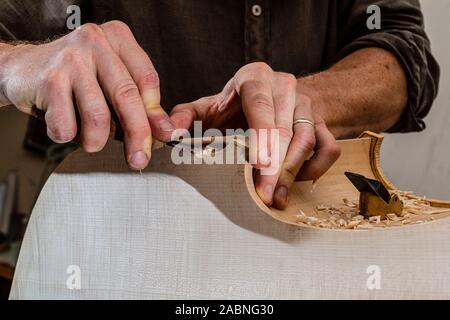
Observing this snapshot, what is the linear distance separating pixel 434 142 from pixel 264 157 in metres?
1.35

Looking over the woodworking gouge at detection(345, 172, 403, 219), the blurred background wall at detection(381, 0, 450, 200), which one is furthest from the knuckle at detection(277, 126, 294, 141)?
the blurred background wall at detection(381, 0, 450, 200)

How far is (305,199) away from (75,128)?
0.29 meters

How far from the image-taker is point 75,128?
54 centimetres

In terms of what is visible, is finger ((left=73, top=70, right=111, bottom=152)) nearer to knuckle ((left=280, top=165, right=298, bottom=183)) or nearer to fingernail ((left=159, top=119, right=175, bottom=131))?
fingernail ((left=159, top=119, right=175, bottom=131))

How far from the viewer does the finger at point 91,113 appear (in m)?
0.53

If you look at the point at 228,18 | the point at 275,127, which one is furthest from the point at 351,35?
the point at 275,127

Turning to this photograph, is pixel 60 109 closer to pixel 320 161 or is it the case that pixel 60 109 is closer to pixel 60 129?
pixel 60 129

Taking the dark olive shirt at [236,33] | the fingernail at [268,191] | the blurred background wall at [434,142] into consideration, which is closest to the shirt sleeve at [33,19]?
the dark olive shirt at [236,33]

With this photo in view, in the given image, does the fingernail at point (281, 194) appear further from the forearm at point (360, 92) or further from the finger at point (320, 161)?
the forearm at point (360, 92)

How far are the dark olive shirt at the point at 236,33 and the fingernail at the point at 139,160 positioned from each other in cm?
66

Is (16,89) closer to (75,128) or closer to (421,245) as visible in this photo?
(75,128)

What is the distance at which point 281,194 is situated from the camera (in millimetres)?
598

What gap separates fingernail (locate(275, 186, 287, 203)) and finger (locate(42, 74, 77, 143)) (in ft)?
0.76

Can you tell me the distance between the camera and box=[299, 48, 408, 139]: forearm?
41.1 inches
